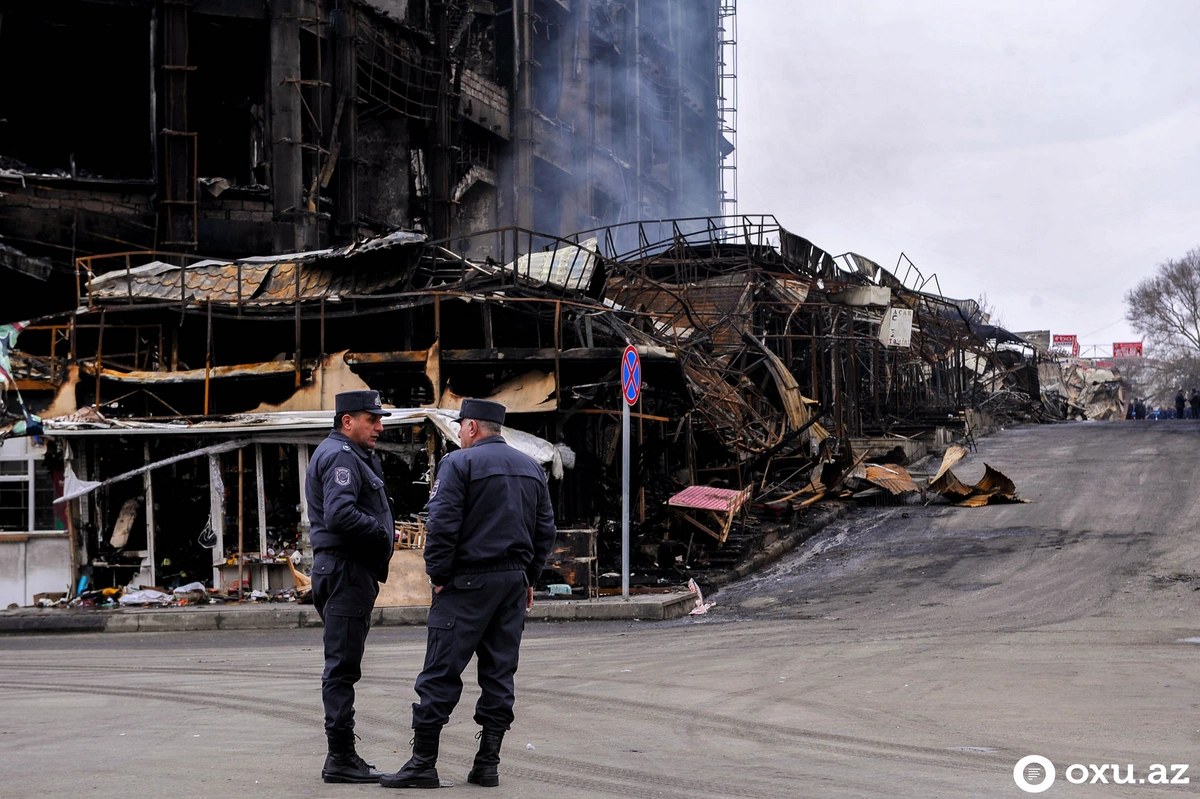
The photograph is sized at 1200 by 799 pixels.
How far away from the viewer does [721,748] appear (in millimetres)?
6828

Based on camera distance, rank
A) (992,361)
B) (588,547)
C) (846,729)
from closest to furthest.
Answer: (846,729)
(588,547)
(992,361)

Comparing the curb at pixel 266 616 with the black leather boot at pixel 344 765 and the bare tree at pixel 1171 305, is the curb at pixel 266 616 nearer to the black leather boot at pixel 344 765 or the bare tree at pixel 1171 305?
the black leather boot at pixel 344 765

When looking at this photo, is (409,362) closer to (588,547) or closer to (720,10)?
(588,547)

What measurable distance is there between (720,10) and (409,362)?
55.6 metres

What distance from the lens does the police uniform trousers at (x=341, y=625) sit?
19.6 feet

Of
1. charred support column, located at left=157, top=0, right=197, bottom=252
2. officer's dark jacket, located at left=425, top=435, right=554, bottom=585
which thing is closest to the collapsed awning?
officer's dark jacket, located at left=425, top=435, right=554, bottom=585

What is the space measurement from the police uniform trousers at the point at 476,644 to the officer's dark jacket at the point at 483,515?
0.08 m

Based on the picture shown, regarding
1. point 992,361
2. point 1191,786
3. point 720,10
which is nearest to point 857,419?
point 992,361

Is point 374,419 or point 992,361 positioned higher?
point 992,361

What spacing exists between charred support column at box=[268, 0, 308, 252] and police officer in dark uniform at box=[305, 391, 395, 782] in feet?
88.4

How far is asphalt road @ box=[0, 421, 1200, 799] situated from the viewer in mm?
6074

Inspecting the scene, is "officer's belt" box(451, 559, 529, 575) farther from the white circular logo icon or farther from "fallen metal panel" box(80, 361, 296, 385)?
"fallen metal panel" box(80, 361, 296, 385)

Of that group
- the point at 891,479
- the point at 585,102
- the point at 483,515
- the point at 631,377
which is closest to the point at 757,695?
the point at 483,515

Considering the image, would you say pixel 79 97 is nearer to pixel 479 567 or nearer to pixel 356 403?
pixel 356 403
